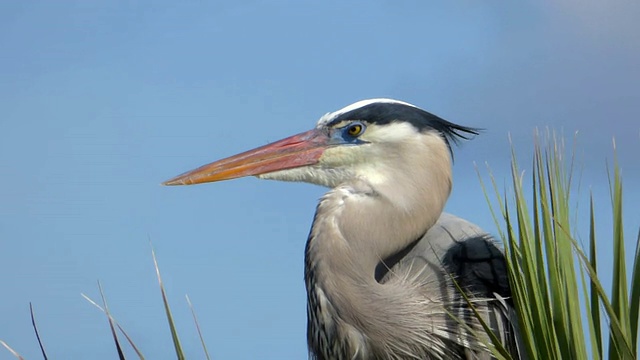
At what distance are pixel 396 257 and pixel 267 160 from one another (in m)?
0.69

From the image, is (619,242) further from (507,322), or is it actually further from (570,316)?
(507,322)

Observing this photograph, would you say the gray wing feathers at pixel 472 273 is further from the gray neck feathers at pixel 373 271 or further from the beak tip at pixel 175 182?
the beak tip at pixel 175 182

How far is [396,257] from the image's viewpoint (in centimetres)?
373

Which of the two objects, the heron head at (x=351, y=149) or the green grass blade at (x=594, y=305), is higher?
the heron head at (x=351, y=149)

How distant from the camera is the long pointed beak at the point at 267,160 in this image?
12.8 ft

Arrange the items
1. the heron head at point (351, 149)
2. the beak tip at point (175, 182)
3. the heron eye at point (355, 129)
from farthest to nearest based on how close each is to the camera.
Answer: the beak tip at point (175, 182), the heron eye at point (355, 129), the heron head at point (351, 149)

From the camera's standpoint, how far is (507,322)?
3.52m

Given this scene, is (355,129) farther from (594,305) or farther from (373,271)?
(594,305)

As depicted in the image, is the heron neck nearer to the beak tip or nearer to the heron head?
the heron head

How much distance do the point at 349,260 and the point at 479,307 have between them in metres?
0.51

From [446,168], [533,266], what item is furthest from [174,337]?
[446,168]

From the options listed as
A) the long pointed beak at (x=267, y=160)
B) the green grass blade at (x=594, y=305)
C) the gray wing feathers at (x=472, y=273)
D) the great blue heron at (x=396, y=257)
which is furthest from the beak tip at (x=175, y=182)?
the green grass blade at (x=594, y=305)

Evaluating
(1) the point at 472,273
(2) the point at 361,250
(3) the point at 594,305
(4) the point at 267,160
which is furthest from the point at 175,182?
(3) the point at 594,305

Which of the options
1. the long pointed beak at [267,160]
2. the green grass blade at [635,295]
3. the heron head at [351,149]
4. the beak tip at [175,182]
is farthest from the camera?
the beak tip at [175,182]
